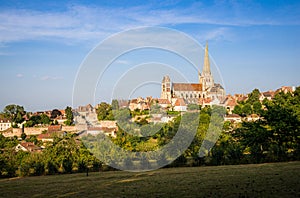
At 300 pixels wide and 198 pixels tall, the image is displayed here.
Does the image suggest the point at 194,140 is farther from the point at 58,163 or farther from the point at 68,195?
the point at 68,195

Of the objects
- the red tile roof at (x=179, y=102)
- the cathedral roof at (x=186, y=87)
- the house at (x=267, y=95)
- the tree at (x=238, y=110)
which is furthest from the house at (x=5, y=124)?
the house at (x=267, y=95)

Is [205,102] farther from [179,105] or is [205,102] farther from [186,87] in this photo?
[186,87]

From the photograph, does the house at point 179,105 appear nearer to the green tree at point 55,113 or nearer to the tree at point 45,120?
the tree at point 45,120

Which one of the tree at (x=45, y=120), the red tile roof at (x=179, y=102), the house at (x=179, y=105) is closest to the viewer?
the house at (x=179, y=105)

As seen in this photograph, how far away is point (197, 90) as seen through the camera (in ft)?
275

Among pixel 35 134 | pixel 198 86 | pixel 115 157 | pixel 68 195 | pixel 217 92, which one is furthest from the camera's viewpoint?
pixel 198 86

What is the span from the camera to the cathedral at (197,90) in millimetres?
78562

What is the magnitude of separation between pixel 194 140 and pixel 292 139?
5371 mm

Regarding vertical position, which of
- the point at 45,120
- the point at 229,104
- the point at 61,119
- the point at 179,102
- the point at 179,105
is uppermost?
the point at 179,102

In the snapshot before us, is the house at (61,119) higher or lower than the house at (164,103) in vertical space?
lower

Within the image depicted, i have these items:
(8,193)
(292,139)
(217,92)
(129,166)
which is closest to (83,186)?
(8,193)

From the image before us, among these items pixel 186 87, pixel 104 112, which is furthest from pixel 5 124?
pixel 186 87

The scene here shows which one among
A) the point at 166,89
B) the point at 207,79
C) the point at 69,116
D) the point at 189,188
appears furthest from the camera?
the point at 166,89

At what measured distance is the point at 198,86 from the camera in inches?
3324
